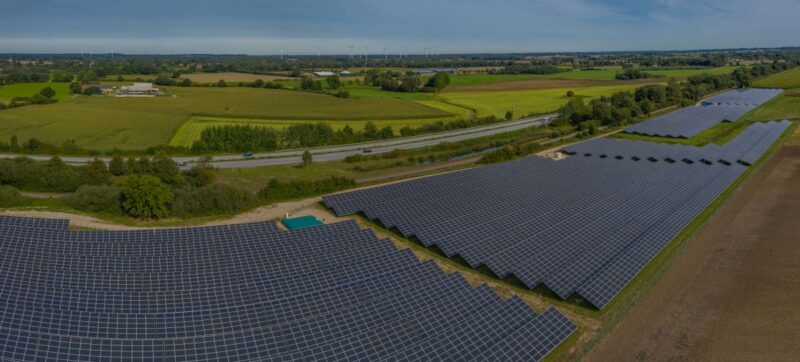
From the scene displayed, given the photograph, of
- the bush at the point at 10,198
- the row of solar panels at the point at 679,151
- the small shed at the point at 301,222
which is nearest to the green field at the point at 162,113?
the bush at the point at 10,198

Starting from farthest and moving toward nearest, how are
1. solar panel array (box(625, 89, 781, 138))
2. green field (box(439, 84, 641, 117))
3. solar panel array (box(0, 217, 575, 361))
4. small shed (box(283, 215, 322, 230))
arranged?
1. green field (box(439, 84, 641, 117))
2. solar panel array (box(625, 89, 781, 138))
3. small shed (box(283, 215, 322, 230))
4. solar panel array (box(0, 217, 575, 361))

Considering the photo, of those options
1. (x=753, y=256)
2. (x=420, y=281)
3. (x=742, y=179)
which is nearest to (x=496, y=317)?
(x=420, y=281)

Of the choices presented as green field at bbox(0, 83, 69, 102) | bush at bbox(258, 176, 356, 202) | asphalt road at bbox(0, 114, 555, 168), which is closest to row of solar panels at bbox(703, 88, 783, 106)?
asphalt road at bbox(0, 114, 555, 168)

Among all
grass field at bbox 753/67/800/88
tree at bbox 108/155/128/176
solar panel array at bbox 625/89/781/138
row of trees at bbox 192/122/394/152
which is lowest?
tree at bbox 108/155/128/176

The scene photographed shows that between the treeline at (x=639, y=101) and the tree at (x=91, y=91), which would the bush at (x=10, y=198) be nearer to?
the treeline at (x=639, y=101)

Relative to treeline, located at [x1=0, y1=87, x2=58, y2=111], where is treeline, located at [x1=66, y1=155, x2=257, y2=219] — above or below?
below

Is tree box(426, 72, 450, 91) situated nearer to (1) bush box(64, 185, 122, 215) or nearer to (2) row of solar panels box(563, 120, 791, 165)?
(2) row of solar panels box(563, 120, 791, 165)

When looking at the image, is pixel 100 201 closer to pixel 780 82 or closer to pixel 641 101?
pixel 641 101
